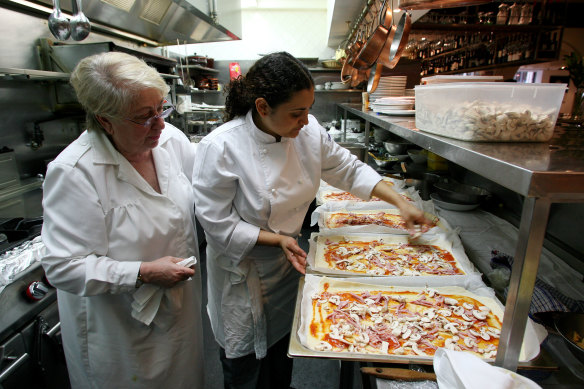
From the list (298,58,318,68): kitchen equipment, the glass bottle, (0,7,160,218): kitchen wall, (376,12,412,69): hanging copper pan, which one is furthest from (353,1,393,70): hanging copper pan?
(298,58,318,68): kitchen equipment

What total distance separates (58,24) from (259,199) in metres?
1.86

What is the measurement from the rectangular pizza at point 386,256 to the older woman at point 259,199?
0.70 ft

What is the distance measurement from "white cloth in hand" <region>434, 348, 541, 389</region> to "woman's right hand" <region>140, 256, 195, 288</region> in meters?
0.91

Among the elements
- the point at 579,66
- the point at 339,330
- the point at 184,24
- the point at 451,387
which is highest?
the point at 184,24

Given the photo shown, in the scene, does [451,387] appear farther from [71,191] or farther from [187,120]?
[187,120]

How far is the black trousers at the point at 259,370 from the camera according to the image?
166 centimetres

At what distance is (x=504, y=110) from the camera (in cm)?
94

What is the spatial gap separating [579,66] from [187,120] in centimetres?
474

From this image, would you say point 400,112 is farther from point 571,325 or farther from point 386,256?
point 571,325

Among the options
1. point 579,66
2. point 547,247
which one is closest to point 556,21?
point 579,66

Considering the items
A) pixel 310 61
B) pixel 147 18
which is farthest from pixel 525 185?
pixel 310 61

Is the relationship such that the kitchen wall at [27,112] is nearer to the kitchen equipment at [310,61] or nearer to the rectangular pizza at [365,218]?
the rectangular pizza at [365,218]

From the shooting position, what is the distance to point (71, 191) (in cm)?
116

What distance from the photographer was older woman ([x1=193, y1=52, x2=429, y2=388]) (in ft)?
4.33
